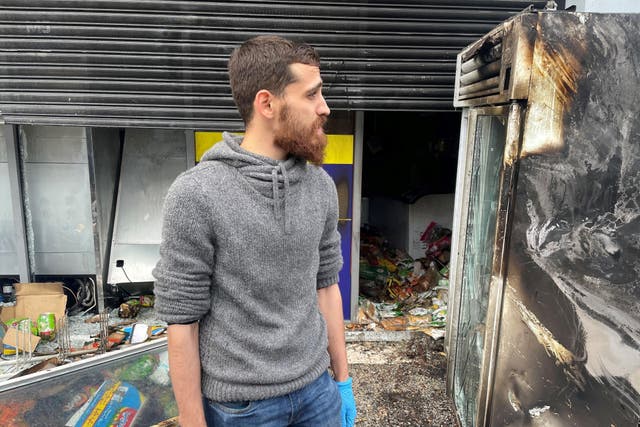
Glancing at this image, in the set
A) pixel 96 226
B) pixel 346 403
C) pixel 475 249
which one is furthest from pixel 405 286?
pixel 346 403

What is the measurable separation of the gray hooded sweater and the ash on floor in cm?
235

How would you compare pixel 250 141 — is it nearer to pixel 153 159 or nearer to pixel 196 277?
pixel 196 277

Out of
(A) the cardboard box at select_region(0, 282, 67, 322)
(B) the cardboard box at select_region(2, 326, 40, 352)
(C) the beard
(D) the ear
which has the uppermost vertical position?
(D) the ear

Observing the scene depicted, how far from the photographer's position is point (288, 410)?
1.59 m

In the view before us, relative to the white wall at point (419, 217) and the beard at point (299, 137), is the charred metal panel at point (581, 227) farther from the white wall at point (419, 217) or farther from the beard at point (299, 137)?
the white wall at point (419, 217)

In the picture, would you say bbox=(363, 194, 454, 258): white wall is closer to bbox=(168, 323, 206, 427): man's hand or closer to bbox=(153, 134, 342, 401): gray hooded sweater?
bbox=(153, 134, 342, 401): gray hooded sweater

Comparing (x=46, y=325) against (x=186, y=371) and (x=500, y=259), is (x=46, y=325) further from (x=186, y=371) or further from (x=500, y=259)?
(x=500, y=259)

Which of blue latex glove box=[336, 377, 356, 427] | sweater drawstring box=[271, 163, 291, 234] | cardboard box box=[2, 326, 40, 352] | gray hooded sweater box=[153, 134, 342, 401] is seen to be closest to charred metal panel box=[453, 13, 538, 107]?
gray hooded sweater box=[153, 134, 342, 401]

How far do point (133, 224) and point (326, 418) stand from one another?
4.42 meters

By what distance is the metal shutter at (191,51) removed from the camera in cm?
376

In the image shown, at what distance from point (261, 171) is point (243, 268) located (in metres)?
0.33

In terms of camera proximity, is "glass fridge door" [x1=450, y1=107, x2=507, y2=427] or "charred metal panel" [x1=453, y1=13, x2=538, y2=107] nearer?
"charred metal panel" [x1=453, y1=13, x2=538, y2=107]

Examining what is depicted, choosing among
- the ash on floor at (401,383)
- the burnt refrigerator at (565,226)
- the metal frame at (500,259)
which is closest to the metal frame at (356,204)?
the ash on floor at (401,383)

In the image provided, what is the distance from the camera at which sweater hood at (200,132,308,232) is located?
1519mm
